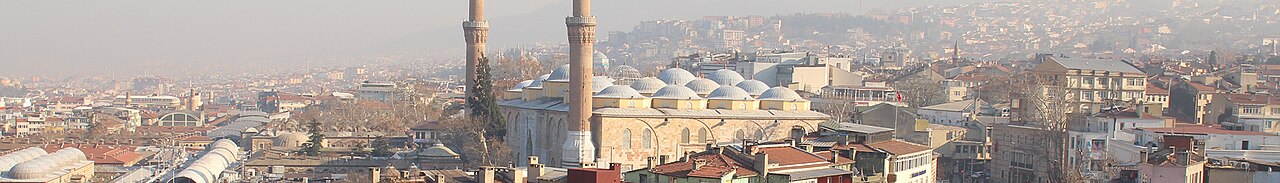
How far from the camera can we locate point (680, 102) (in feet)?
113

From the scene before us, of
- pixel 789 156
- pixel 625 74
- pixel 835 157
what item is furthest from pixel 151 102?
pixel 789 156

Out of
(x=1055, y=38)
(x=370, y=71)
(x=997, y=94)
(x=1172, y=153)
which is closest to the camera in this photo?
(x=1172, y=153)

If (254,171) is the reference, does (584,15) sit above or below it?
above

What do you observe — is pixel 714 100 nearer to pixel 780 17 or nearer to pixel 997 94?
pixel 997 94

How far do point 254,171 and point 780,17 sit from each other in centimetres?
12147

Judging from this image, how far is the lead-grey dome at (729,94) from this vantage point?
35.2 m

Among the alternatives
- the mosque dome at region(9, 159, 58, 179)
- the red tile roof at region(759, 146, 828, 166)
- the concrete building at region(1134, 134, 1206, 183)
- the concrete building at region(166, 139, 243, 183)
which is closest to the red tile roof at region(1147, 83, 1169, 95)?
the concrete building at region(166, 139, 243, 183)

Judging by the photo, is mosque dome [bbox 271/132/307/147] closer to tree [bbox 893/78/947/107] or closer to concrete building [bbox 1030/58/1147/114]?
tree [bbox 893/78/947/107]

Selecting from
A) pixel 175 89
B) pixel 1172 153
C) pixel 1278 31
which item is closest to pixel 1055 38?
pixel 1278 31

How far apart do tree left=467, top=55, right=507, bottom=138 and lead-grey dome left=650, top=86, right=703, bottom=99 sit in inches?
140

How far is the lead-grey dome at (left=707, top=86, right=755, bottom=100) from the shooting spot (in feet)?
115

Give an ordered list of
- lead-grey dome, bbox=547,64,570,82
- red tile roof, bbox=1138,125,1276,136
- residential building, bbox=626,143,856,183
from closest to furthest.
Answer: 1. residential building, bbox=626,143,856,183
2. red tile roof, bbox=1138,125,1276,136
3. lead-grey dome, bbox=547,64,570,82

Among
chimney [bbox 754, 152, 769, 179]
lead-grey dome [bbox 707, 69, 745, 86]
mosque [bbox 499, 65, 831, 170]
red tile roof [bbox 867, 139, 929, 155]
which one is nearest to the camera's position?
chimney [bbox 754, 152, 769, 179]

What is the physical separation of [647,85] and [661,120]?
3337mm
